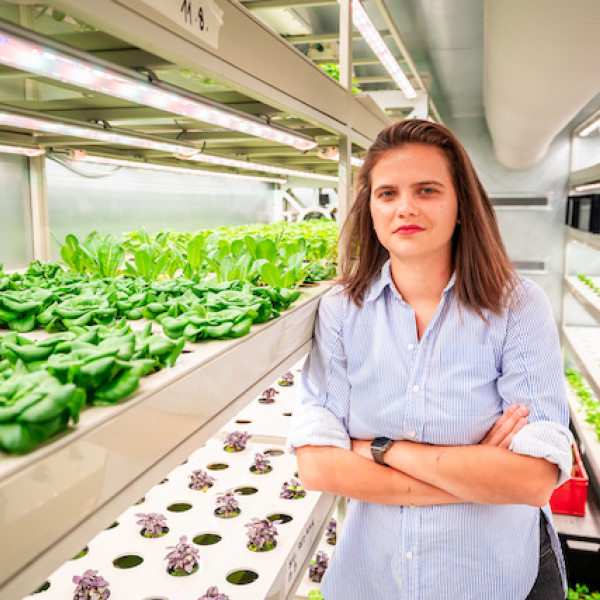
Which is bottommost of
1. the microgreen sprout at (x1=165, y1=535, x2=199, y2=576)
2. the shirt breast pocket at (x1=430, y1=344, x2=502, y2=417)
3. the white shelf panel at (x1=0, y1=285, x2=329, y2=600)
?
the microgreen sprout at (x1=165, y1=535, x2=199, y2=576)

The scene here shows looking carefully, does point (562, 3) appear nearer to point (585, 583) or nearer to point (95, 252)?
point (95, 252)

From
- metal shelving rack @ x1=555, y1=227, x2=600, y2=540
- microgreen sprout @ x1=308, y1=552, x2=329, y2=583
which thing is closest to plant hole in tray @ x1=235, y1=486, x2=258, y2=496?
microgreen sprout @ x1=308, y1=552, x2=329, y2=583

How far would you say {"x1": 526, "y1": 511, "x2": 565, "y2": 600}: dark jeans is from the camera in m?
1.52

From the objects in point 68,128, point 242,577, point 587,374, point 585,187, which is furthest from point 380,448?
point 585,187

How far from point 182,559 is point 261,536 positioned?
11.0 inches

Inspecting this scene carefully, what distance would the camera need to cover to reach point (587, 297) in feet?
20.2

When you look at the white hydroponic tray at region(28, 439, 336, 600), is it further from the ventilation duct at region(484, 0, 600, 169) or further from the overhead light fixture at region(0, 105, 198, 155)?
the ventilation duct at region(484, 0, 600, 169)

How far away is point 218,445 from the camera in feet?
8.86

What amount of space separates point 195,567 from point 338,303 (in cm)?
93

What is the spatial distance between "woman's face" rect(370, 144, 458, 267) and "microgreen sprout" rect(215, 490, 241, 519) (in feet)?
3.77

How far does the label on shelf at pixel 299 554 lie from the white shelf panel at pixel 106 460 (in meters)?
0.86

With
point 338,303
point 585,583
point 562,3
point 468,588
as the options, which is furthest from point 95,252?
point 585,583

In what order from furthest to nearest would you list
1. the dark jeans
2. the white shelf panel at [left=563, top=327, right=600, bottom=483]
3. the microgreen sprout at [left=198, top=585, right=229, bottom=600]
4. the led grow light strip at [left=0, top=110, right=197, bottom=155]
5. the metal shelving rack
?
the white shelf panel at [left=563, top=327, right=600, bottom=483]
the metal shelving rack
the led grow light strip at [left=0, top=110, right=197, bottom=155]
the microgreen sprout at [left=198, top=585, right=229, bottom=600]
the dark jeans

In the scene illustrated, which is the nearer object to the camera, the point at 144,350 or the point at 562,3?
the point at 144,350
